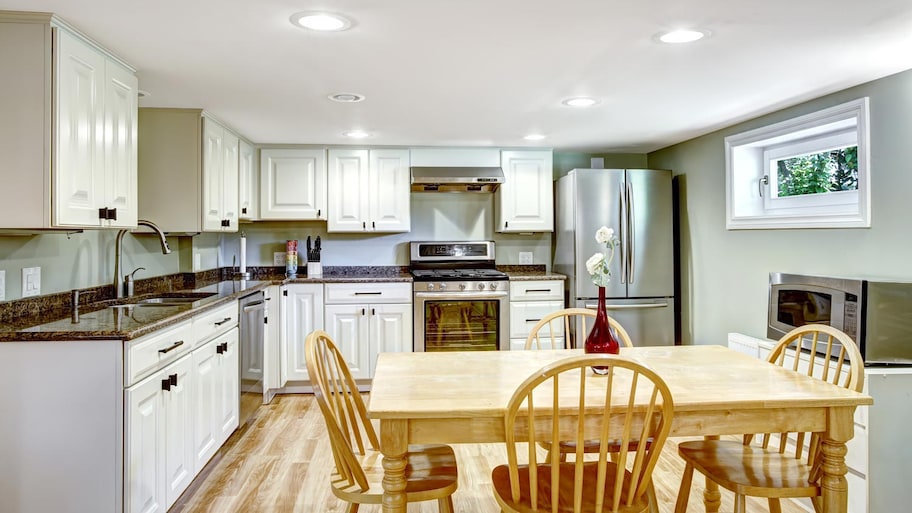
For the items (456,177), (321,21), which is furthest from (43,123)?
(456,177)

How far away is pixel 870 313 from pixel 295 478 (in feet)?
9.43

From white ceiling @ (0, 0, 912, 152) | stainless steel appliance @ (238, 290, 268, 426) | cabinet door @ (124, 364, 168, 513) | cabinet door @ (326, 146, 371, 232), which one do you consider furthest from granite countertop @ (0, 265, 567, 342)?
white ceiling @ (0, 0, 912, 152)

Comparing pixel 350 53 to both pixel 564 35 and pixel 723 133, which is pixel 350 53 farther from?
pixel 723 133

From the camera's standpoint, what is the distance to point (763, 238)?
3.56 metres

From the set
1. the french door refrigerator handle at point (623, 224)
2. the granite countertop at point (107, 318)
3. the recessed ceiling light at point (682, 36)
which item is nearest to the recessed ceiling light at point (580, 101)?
the recessed ceiling light at point (682, 36)

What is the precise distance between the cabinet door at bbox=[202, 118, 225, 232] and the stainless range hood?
4.91ft

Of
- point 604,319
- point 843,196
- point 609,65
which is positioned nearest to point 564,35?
point 609,65

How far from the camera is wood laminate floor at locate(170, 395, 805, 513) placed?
8.34 feet

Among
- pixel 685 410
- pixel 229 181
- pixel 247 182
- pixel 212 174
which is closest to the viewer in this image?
pixel 685 410

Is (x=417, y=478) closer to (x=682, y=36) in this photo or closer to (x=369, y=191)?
(x=682, y=36)

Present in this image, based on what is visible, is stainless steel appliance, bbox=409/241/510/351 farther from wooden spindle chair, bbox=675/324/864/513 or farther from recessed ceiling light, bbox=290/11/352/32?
recessed ceiling light, bbox=290/11/352/32

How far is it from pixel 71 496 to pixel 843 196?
3.92 meters

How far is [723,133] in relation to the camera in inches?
155

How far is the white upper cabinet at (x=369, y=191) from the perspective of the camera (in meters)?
4.59
